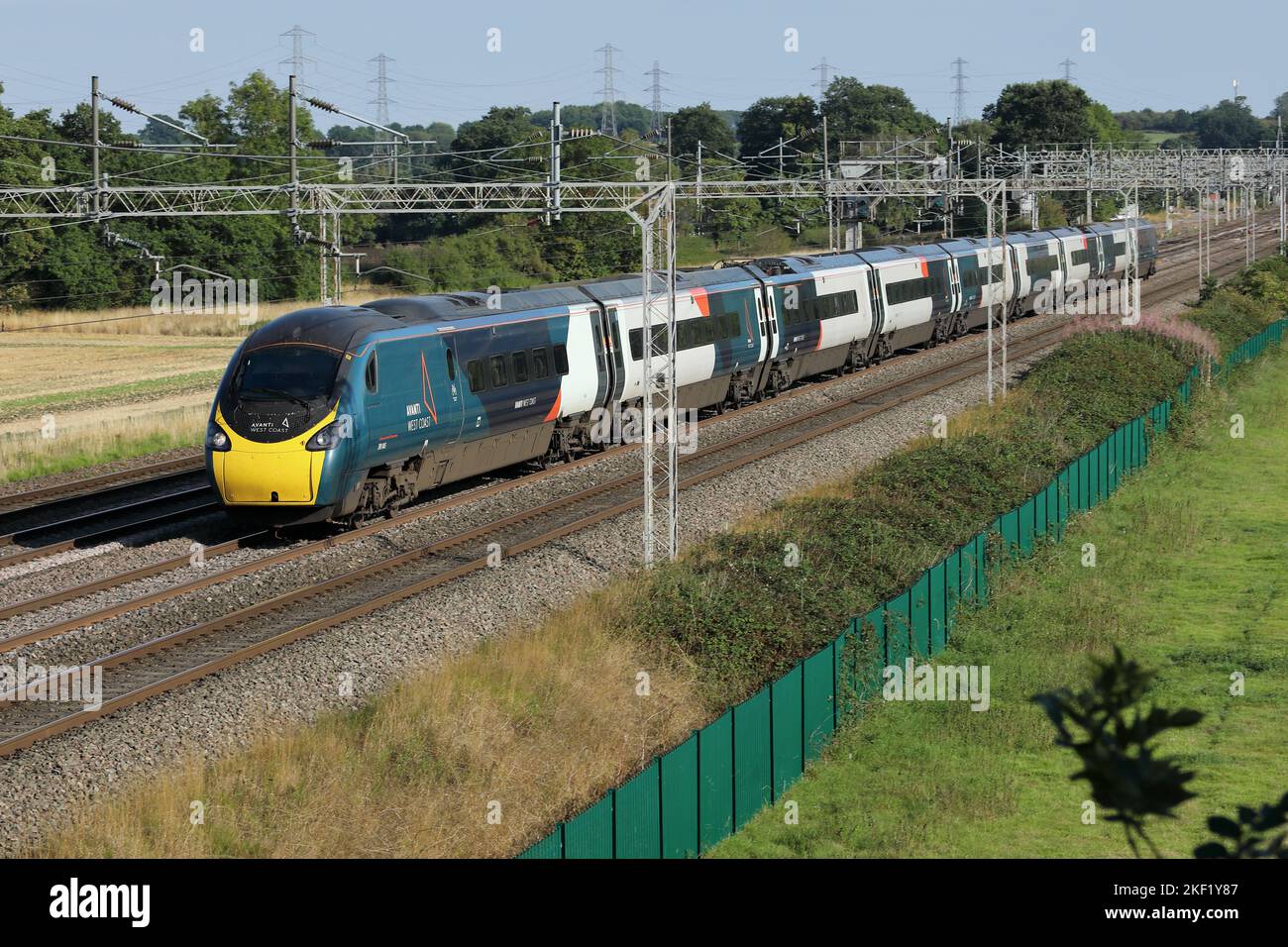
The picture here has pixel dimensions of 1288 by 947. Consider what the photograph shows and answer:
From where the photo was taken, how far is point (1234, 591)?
90.1ft

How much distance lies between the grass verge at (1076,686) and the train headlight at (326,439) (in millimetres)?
9328

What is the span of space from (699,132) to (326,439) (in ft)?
397

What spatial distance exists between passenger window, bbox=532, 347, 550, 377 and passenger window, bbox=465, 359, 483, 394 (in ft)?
6.30

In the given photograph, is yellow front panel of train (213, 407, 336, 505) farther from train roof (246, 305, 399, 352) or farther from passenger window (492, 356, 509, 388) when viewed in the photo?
passenger window (492, 356, 509, 388)

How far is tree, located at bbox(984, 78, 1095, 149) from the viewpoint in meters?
138

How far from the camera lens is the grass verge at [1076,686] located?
16656mm

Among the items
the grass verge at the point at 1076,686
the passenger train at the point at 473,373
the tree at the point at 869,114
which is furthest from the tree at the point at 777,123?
the grass verge at the point at 1076,686

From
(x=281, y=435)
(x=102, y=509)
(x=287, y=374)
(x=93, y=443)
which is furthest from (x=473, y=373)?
(x=93, y=443)

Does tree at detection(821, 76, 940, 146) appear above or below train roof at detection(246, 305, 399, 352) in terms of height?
above

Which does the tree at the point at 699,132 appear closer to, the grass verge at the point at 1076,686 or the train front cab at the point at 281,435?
the grass verge at the point at 1076,686

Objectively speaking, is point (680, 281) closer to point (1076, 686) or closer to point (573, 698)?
point (1076, 686)

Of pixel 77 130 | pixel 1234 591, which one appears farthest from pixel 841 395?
pixel 77 130

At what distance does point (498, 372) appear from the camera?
28406 mm

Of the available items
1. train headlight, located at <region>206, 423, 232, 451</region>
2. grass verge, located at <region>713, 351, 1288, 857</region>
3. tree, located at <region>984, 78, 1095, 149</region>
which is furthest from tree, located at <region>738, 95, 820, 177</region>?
train headlight, located at <region>206, 423, 232, 451</region>
